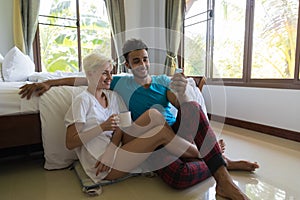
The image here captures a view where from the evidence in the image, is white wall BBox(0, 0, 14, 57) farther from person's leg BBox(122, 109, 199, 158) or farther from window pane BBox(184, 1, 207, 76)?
person's leg BBox(122, 109, 199, 158)

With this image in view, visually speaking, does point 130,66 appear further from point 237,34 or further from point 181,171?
point 237,34

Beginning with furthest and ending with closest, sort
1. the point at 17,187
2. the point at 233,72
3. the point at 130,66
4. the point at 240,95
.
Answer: the point at 233,72, the point at 240,95, the point at 130,66, the point at 17,187

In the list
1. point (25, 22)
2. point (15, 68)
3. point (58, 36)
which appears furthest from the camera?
point (58, 36)

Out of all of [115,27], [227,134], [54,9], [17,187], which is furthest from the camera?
[115,27]

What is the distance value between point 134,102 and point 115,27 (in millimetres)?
2909

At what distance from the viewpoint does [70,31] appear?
12.3ft

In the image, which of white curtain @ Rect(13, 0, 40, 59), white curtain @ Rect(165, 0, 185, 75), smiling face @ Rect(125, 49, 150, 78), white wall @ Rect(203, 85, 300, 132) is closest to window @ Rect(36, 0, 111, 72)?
white curtain @ Rect(13, 0, 40, 59)

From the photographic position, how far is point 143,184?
132 cm

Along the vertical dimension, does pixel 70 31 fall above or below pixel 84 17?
below

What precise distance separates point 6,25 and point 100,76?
9.28ft

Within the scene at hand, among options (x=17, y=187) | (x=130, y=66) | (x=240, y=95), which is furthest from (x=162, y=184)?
(x=240, y=95)

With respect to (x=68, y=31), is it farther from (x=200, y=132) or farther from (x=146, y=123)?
(x=200, y=132)

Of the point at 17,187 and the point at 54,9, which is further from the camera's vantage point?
the point at 54,9

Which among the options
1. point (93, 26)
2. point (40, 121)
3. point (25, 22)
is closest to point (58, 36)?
point (25, 22)
